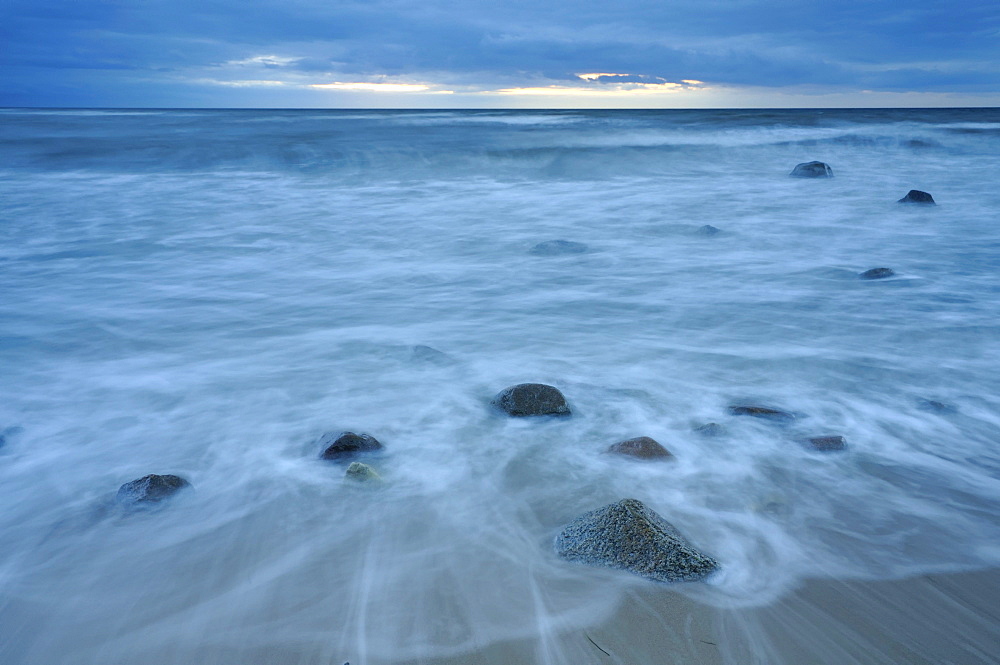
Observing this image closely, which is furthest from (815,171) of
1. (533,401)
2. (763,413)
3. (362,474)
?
(362,474)

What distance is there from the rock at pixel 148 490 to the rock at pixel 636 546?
1.54 meters

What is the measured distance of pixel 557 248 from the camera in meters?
7.67

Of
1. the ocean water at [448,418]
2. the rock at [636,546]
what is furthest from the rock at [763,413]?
the rock at [636,546]

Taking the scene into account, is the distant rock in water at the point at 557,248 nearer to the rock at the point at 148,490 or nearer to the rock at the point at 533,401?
the rock at the point at 533,401

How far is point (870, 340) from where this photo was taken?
4.68 m

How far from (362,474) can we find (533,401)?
1.00 metres

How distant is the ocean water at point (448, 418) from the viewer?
2207 mm

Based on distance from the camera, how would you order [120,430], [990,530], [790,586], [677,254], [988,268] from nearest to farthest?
1. [790,586]
2. [990,530]
3. [120,430]
4. [988,268]
5. [677,254]

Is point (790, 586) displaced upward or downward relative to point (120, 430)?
upward

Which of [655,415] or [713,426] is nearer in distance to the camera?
[713,426]

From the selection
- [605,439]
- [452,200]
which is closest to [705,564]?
[605,439]

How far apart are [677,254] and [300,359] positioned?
15.0 ft

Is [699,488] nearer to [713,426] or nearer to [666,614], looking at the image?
[713,426]

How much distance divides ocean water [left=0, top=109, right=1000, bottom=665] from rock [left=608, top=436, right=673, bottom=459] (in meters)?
0.09
